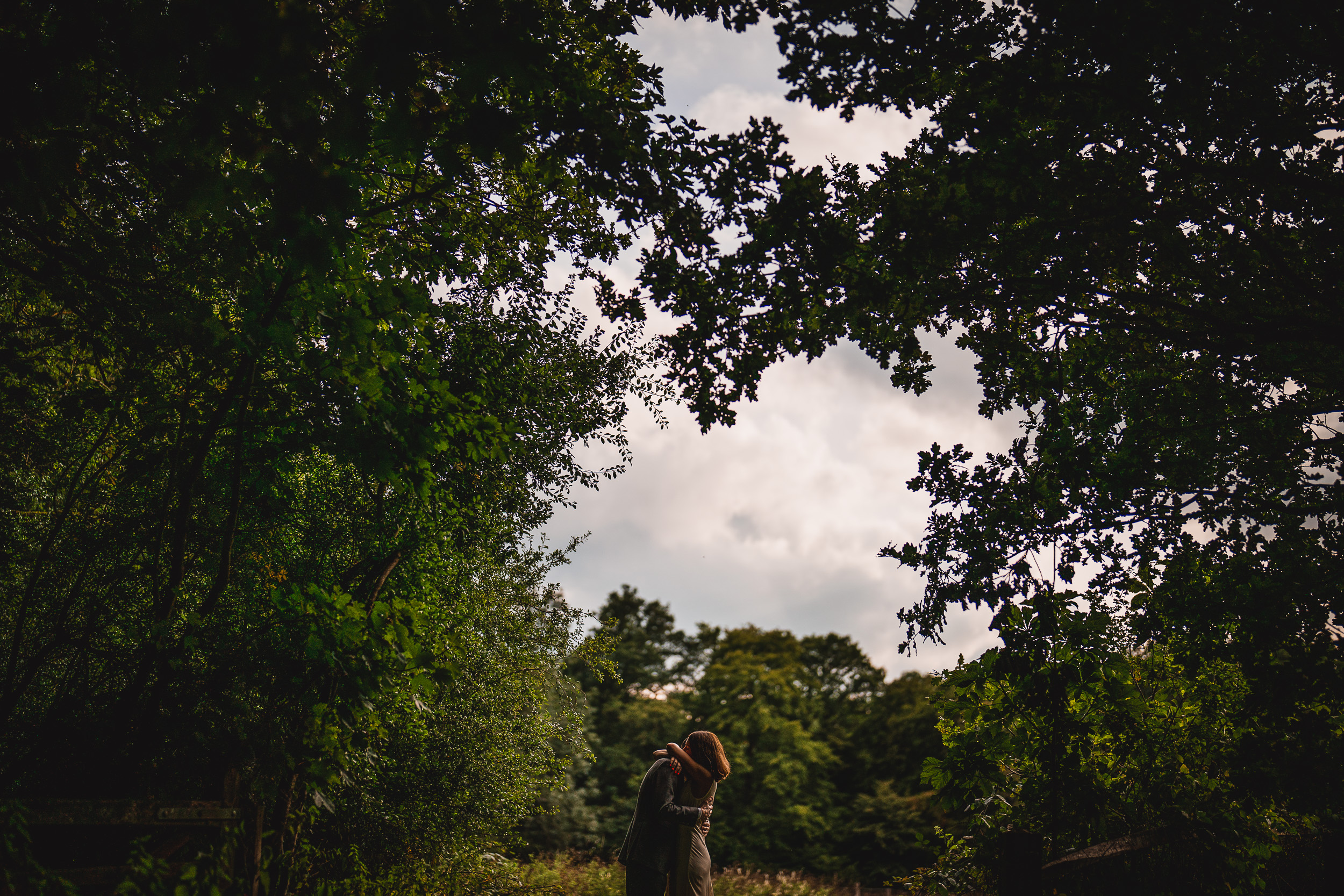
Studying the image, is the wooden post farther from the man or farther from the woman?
the man

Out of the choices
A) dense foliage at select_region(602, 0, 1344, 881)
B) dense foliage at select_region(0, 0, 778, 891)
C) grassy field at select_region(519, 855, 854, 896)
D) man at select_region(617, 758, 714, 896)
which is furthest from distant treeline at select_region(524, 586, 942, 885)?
dense foliage at select_region(602, 0, 1344, 881)

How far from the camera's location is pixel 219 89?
6.81 ft

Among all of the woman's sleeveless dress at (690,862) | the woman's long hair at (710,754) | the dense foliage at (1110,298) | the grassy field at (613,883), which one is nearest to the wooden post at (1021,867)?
the dense foliage at (1110,298)

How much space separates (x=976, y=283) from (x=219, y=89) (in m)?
3.86

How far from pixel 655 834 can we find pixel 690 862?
0.37 meters

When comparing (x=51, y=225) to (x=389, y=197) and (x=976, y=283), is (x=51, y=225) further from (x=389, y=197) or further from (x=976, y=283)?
(x=976, y=283)

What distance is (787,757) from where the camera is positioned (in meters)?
24.9

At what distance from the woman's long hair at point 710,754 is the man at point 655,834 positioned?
27 cm

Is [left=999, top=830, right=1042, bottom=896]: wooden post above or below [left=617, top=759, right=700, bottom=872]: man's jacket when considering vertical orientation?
above

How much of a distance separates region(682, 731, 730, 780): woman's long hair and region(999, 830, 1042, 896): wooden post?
3.15m

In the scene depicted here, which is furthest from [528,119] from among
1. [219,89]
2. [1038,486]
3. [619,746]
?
[619,746]

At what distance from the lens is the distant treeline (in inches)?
901

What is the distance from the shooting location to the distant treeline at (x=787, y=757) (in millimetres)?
22875

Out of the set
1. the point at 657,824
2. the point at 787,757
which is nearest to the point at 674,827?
the point at 657,824
